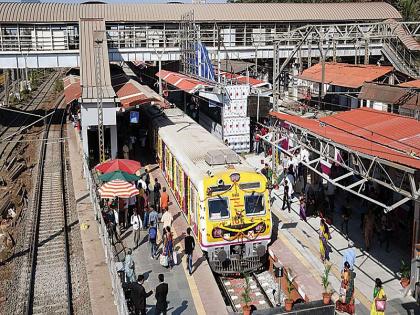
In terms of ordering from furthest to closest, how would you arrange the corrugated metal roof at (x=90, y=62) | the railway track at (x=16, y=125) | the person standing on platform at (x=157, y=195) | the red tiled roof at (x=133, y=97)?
1. the railway track at (x=16, y=125)
2. the corrugated metal roof at (x=90, y=62)
3. the red tiled roof at (x=133, y=97)
4. the person standing on platform at (x=157, y=195)

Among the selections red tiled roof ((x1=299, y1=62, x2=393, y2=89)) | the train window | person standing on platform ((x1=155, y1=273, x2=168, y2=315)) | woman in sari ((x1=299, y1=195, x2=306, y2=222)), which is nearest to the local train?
the train window

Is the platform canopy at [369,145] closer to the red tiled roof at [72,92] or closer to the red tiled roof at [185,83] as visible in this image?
the red tiled roof at [185,83]

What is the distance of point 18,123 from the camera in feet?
125

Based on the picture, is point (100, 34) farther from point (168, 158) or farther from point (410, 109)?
point (410, 109)

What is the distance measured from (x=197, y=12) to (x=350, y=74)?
18.7 m

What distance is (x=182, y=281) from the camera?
13641 mm

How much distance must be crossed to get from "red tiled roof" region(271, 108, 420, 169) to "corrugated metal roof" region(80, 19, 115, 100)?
390 inches

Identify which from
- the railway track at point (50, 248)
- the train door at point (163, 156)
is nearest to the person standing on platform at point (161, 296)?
the railway track at point (50, 248)

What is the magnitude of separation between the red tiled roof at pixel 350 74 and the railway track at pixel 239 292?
14.1 meters

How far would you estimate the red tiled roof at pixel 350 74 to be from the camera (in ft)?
86.4

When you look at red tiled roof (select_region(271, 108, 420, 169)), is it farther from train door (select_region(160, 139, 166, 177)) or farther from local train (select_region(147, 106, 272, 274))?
train door (select_region(160, 139, 166, 177))

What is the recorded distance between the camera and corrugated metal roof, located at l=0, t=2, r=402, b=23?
130 ft

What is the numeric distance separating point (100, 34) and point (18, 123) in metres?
13.1

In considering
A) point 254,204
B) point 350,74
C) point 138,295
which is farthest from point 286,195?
point 350,74
